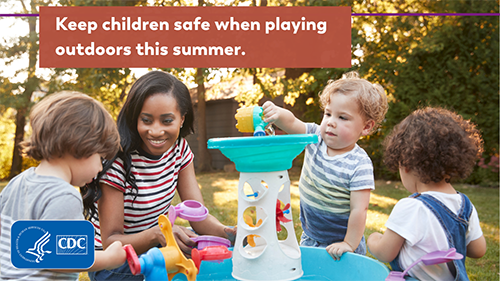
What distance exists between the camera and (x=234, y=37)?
7.97 metres

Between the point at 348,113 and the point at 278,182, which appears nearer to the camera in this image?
the point at 278,182

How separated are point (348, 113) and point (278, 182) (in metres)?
0.63

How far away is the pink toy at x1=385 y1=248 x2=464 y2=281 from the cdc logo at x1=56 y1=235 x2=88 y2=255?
109cm

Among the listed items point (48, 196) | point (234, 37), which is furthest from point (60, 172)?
point (234, 37)

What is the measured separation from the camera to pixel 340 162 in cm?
212

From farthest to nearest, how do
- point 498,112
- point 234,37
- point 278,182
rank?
1. point 234,37
2. point 498,112
3. point 278,182

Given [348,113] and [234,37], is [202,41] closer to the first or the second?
[234,37]

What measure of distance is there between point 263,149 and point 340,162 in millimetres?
637

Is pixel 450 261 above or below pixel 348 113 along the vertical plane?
below

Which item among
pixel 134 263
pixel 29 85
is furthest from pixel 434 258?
pixel 29 85

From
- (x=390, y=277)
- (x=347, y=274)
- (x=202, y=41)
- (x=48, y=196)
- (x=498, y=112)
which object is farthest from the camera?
(x=498, y=112)

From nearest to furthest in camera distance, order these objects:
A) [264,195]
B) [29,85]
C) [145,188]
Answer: [264,195]
[145,188]
[29,85]

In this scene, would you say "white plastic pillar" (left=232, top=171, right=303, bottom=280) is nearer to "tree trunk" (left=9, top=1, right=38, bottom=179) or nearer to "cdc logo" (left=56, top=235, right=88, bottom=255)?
"cdc logo" (left=56, top=235, right=88, bottom=255)

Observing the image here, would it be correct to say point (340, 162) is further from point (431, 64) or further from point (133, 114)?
point (431, 64)
